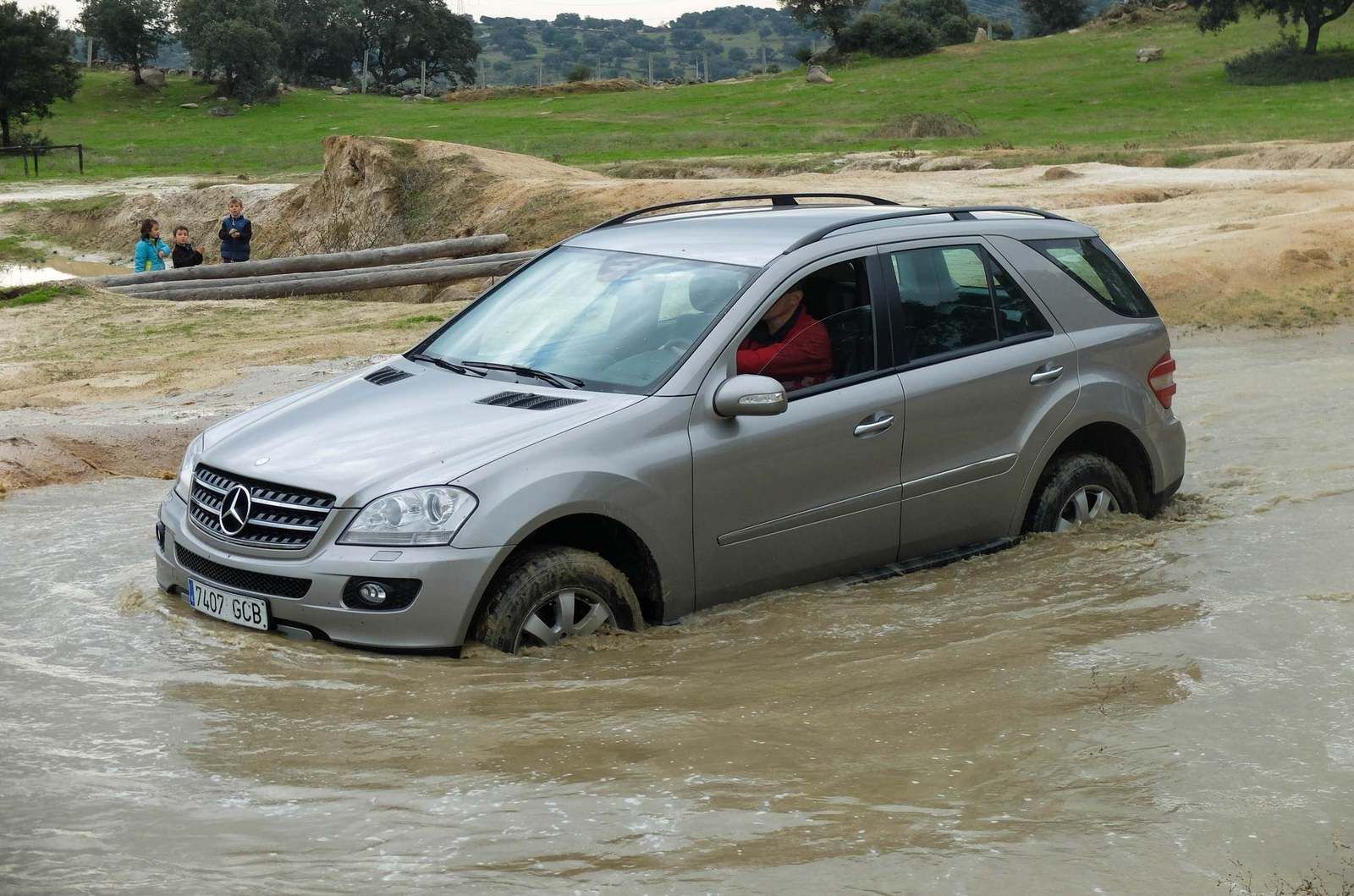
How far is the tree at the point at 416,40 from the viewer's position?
296 ft

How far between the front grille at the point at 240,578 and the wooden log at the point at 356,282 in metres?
15.5

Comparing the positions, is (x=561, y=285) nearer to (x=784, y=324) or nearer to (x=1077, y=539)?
(x=784, y=324)

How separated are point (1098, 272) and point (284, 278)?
1601 centimetres

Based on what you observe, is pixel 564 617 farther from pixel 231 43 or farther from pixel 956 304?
pixel 231 43

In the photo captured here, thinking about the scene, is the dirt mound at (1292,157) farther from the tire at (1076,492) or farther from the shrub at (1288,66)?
the shrub at (1288,66)

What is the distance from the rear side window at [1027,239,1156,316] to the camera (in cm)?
691

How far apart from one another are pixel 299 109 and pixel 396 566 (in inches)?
2573

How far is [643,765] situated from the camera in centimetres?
441

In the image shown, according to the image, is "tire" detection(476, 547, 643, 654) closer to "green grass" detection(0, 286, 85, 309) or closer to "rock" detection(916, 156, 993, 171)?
"green grass" detection(0, 286, 85, 309)

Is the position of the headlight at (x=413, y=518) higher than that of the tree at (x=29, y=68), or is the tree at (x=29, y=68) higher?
the tree at (x=29, y=68)

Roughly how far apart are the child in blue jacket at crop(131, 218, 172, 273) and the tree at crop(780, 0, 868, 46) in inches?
2267

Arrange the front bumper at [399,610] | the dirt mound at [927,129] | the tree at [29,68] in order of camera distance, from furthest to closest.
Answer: the tree at [29,68] < the dirt mound at [927,129] < the front bumper at [399,610]

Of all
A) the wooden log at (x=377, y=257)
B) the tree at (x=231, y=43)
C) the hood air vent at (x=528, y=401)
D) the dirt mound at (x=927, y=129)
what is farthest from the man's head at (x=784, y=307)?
the tree at (x=231, y=43)

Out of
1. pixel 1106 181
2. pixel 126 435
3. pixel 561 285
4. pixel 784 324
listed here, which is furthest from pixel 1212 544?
pixel 1106 181
